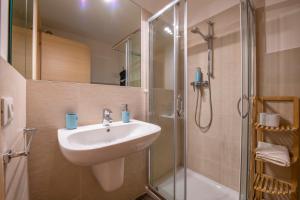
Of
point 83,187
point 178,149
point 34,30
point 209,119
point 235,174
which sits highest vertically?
point 34,30

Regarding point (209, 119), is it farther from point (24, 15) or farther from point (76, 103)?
point (24, 15)

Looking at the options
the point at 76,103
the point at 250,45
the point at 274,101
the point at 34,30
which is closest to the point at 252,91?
the point at 274,101

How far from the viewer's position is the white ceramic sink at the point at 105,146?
0.65m

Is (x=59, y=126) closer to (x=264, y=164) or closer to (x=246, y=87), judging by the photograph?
(x=246, y=87)

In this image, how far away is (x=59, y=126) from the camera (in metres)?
0.98

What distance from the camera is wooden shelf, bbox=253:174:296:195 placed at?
1.04 m

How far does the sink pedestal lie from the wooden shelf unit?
3.55ft

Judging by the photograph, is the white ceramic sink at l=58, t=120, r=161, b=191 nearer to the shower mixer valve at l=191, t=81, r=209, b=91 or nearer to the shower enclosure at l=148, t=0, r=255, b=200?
the shower enclosure at l=148, t=0, r=255, b=200

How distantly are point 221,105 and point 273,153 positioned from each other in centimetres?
66

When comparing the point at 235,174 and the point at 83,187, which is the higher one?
the point at 83,187

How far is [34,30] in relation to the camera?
941 mm

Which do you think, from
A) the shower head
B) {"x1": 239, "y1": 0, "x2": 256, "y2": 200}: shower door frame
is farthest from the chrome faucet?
the shower head

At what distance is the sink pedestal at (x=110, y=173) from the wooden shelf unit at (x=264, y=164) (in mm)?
1081

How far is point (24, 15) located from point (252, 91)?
180 cm
